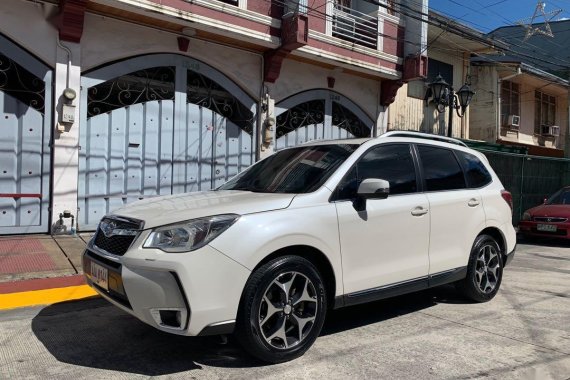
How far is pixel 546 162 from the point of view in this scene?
51.0ft

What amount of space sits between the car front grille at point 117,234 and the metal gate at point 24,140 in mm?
5318

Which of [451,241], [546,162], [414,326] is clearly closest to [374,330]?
[414,326]

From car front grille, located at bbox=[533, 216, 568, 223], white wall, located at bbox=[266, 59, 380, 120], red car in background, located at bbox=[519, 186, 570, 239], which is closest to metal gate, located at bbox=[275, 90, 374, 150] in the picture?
white wall, located at bbox=[266, 59, 380, 120]

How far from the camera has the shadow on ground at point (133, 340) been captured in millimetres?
3713

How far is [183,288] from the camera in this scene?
3.27m

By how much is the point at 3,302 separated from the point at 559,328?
571cm

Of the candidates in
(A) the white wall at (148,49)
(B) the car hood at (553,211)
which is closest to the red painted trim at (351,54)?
(A) the white wall at (148,49)

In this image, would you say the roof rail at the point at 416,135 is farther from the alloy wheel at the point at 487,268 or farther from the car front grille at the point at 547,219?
→ the car front grille at the point at 547,219

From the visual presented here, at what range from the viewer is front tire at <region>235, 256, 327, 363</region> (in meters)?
3.50

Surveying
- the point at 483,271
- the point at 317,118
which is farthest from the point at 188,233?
the point at 317,118

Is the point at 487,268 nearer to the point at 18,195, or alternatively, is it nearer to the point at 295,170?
the point at 295,170

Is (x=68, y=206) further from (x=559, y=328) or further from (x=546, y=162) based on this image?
(x=546, y=162)

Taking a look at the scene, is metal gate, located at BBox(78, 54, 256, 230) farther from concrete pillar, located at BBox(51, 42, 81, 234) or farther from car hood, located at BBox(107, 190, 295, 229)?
car hood, located at BBox(107, 190, 295, 229)

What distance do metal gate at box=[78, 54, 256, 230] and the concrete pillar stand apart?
20cm
